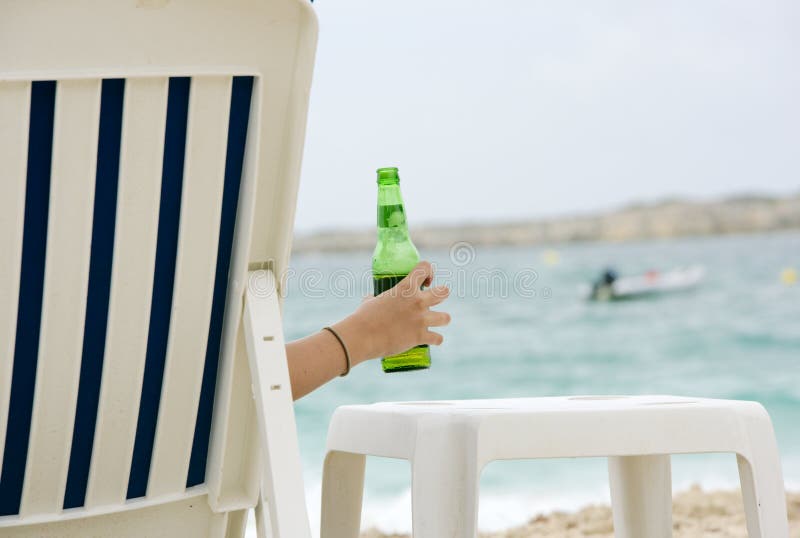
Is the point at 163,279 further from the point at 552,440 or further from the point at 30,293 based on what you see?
the point at 552,440

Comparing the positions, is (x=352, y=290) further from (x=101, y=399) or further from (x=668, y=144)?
(x=101, y=399)

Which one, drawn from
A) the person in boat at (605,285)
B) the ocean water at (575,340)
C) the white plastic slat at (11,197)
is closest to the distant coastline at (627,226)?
the ocean water at (575,340)

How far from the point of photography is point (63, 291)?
2.83 ft

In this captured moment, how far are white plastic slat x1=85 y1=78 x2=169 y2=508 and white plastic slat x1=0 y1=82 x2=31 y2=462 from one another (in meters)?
0.08

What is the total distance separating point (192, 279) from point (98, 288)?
85 millimetres

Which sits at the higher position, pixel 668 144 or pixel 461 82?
pixel 461 82

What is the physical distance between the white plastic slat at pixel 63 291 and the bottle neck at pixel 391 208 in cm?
57

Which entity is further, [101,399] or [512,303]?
[512,303]

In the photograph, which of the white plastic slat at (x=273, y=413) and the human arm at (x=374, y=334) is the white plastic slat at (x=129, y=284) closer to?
the white plastic slat at (x=273, y=413)

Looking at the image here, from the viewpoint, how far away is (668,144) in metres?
13.1

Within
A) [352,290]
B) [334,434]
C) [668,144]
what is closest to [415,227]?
[352,290]

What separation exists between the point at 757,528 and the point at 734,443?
0.11 meters

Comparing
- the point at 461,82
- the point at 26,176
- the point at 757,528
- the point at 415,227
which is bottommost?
the point at 757,528

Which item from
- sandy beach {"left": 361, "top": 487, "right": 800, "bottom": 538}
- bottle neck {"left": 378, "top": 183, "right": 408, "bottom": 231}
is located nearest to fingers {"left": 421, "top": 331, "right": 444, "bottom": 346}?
bottle neck {"left": 378, "top": 183, "right": 408, "bottom": 231}
